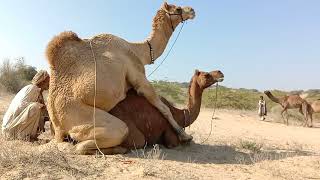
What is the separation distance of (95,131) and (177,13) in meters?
3.71

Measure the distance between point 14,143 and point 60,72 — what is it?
5.45ft

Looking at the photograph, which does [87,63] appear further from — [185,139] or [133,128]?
[185,139]

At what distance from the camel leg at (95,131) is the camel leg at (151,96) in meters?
0.98

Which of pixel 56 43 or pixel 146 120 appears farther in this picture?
pixel 146 120

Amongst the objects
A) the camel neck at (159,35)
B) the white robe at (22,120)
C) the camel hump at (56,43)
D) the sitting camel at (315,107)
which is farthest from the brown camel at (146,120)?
the sitting camel at (315,107)

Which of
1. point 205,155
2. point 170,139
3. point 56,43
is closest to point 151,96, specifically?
point 170,139

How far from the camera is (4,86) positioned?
1212 inches

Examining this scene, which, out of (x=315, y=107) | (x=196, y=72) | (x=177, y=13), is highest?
(x=177, y=13)

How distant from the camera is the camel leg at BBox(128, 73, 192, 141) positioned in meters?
9.16

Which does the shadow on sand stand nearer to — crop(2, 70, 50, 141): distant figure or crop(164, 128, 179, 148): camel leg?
crop(164, 128, 179, 148): camel leg

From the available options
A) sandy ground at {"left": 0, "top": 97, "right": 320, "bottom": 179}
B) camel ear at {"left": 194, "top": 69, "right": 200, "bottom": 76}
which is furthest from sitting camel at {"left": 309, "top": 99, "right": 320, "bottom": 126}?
sandy ground at {"left": 0, "top": 97, "right": 320, "bottom": 179}

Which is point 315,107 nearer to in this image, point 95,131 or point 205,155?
point 205,155

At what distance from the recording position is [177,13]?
1066 cm

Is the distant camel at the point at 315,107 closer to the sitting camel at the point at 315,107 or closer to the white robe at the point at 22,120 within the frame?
the sitting camel at the point at 315,107
